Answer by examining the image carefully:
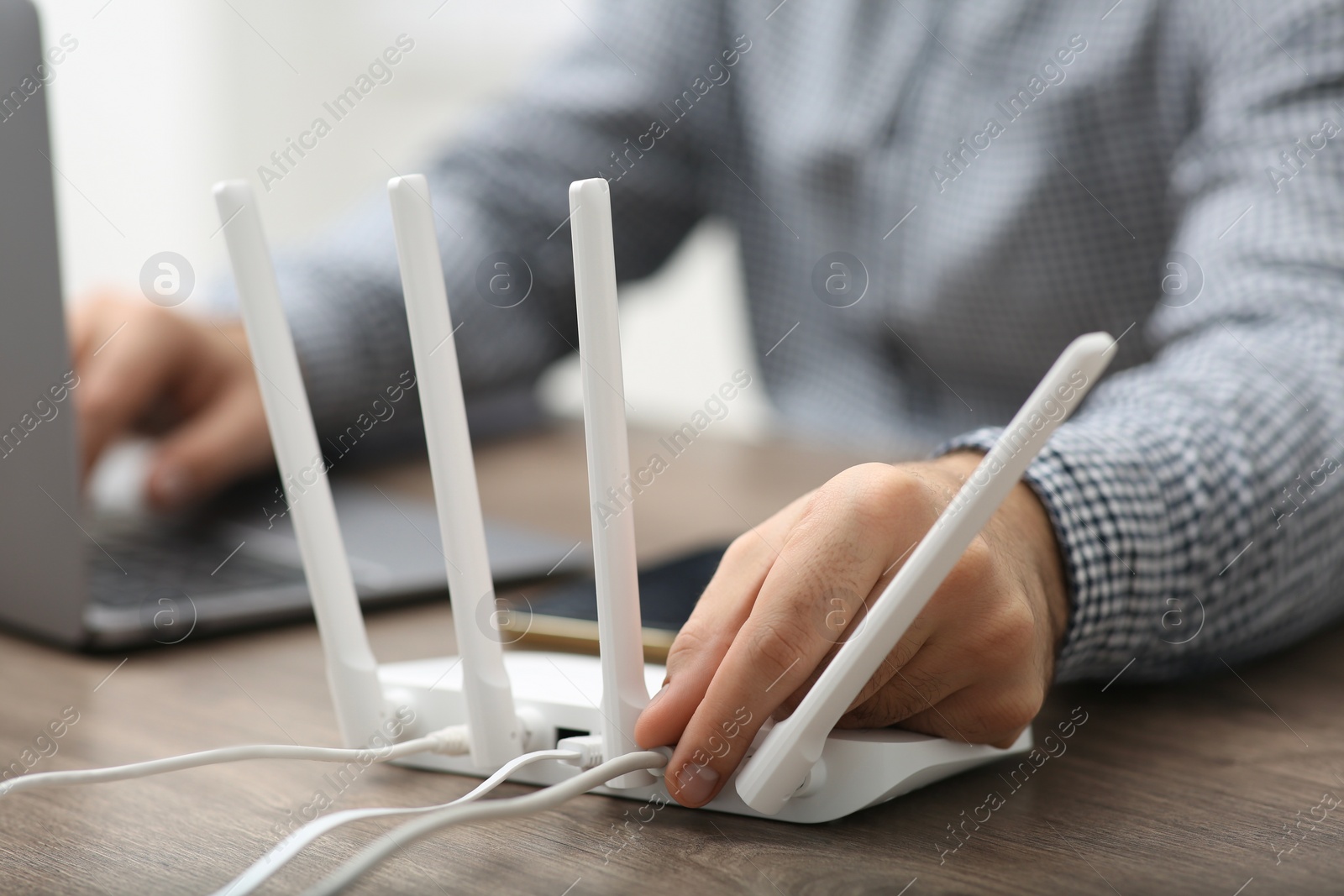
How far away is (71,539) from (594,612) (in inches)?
9.5

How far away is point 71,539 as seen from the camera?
49cm

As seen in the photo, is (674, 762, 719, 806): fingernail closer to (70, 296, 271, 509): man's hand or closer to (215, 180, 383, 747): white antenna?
(215, 180, 383, 747): white antenna

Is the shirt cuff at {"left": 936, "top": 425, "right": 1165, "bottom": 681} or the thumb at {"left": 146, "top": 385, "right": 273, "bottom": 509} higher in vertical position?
the thumb at {"left": 146, "top": 385, "right": 273, "bottom": 509}

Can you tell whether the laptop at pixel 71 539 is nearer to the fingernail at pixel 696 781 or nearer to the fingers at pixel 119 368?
the fingers at pixel 119 368

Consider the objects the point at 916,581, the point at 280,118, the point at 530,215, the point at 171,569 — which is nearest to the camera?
the point at 916,581

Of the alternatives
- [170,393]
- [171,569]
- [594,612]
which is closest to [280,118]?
[170,393]

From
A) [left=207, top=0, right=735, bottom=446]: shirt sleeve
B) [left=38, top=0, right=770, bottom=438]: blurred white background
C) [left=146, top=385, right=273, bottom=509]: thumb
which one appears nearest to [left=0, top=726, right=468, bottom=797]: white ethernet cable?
[left=146, top=385, right=273, bottom=509]: thumb

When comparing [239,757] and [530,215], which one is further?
[530,215]

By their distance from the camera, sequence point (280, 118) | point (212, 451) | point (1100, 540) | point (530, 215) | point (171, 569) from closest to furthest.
Answer: point (1100, 540)
point (171, 569)
point (212, 451)
point (530, 215)
point (280, 118)

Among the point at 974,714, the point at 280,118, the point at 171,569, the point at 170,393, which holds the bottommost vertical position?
the point at 974,714

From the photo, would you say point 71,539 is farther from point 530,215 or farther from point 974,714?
point 530,215

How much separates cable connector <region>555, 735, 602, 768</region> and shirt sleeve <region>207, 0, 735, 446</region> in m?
0.63

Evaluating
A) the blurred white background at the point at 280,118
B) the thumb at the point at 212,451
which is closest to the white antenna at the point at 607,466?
the thumb at the point at 212,451

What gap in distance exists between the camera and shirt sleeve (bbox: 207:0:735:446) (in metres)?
0.96
